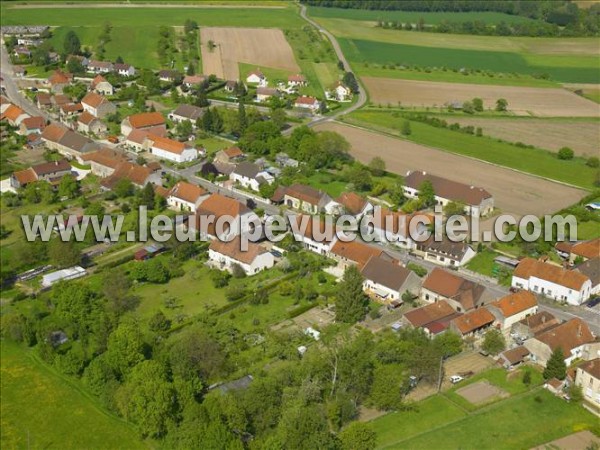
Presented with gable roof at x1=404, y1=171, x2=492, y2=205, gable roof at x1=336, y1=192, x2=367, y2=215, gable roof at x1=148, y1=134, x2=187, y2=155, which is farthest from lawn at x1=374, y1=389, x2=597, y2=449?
gable roof at x1=148, y1=134, x2=187, y2=155

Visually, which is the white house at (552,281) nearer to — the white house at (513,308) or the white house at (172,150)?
the white house at (513,308)

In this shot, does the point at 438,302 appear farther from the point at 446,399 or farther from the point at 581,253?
the point at 581,253

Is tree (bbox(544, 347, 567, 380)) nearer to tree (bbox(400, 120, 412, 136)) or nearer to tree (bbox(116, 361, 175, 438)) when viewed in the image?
tree (bbox(116, 361, 175, 438))

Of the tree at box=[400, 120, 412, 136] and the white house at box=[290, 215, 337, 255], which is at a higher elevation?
the tree at box=[400, 120, 412, 136]

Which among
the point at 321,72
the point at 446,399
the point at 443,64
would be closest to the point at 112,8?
the point at 321,72

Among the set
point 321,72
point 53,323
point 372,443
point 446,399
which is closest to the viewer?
point 372,443

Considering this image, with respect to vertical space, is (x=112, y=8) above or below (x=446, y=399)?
above
